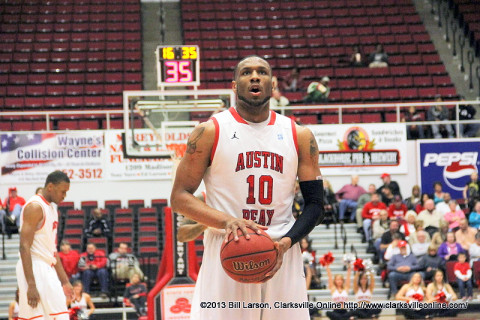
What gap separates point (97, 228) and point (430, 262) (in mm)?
5784

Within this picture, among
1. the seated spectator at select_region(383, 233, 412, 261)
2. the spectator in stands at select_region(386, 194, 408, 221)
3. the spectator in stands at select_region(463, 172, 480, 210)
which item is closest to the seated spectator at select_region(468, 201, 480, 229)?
the spectator in stands at select_region(463, 172, 480, 210)

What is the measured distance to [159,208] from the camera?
638 inches

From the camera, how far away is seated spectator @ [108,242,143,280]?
44.8 feet

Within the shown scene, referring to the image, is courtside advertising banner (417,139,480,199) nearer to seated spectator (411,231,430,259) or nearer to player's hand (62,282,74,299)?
seated spectator (411,231,430,259)

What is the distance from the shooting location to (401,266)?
45.1 ft

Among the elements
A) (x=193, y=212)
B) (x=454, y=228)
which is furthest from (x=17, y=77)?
(x=193, y=212)

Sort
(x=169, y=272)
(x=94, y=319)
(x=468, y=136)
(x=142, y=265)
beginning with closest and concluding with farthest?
(x=169, y=272) → (x=94, y=319) → (x=142, y=265) → (x=468, y=136)

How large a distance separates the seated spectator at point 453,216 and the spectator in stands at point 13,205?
7794 millimetres

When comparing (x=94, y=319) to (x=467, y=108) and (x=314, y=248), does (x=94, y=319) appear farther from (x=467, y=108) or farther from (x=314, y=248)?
(x=467, y=108)

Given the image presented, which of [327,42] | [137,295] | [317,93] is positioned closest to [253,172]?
[137,295]

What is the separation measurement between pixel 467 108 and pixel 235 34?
7.07 meters

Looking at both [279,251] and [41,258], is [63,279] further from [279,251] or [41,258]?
[279,251]

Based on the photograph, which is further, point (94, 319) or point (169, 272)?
point (94, 319)

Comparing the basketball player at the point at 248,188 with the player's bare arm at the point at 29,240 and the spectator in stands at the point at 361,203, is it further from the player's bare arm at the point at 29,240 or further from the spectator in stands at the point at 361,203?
the spectator in stands at the point at 361,203
